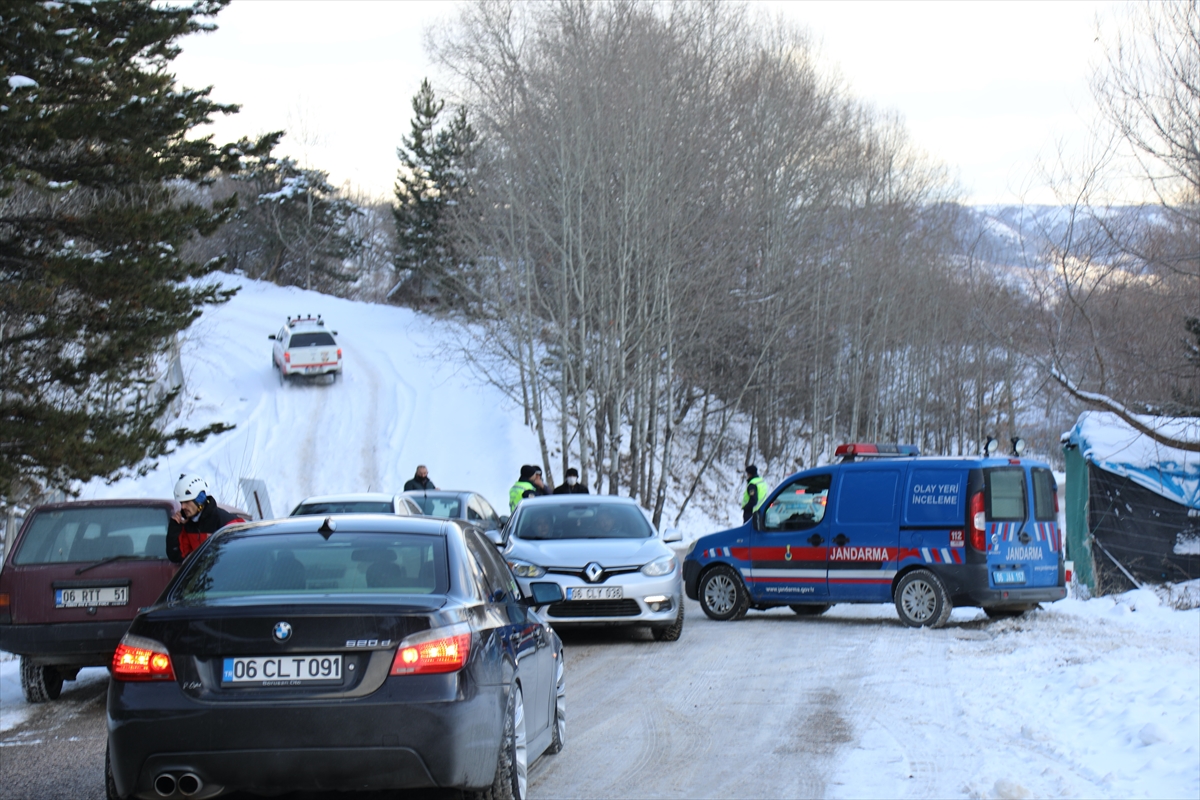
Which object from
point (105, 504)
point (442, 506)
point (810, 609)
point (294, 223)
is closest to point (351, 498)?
point (442, 506)

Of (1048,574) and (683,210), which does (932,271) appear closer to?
(683,210)

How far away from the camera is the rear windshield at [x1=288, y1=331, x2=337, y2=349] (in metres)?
43.3

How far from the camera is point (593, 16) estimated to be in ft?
113

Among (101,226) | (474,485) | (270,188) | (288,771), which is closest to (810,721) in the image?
(288,771)

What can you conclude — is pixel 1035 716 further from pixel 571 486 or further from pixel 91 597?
pixel 571 486

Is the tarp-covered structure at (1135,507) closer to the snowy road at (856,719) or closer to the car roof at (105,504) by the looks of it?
the snowy road at (856,719)

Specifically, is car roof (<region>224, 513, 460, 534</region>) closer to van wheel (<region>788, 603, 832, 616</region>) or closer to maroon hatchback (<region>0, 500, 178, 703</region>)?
maroon hatchback (<region>0, 500, 178, 703</region>)

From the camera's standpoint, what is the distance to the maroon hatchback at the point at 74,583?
9508mm

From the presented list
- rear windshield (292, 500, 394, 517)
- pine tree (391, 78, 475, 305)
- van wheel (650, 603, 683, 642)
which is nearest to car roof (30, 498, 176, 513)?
rear windshield (292, 500, 394, 517)

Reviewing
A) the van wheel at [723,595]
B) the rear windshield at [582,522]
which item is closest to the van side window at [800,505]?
the van wheel at [723,595]

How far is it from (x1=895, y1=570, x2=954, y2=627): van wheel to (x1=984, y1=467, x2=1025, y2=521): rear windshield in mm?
1027

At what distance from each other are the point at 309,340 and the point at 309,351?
484 millimetres

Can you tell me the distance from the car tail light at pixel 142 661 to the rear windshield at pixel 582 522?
28.5ft

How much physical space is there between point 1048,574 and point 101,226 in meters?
12.4
